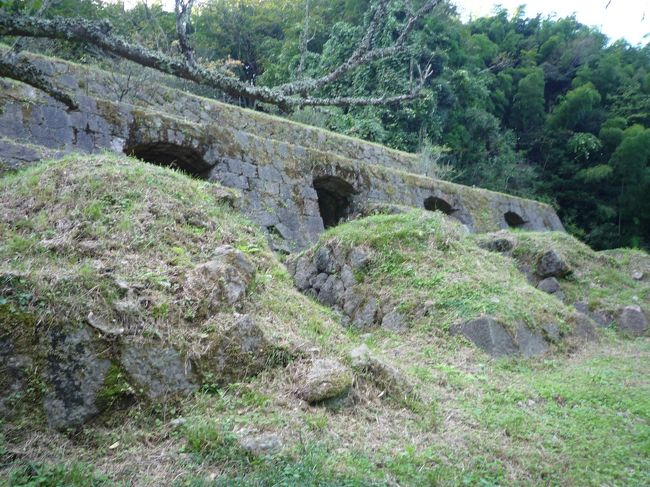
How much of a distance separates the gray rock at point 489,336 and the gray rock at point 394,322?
558 millimetres

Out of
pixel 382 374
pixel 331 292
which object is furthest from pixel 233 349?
pixel 331 292

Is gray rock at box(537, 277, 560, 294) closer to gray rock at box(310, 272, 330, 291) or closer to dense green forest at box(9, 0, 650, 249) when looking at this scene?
gray rock at box(310, 272, 330, 291)

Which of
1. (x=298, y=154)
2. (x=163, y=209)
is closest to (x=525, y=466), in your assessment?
(x=163, y=209)

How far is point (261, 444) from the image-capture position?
93.8 inches

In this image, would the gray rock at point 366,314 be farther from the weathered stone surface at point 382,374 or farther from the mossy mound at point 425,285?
the weathered stone surface at point 382,374

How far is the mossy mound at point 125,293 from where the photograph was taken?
255cm

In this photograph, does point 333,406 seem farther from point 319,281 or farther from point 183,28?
point 319,281

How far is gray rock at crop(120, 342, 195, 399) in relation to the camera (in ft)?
8.84

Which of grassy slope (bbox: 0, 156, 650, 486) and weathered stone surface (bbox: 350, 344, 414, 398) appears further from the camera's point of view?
weathered stone surface (bbox: 350, 344, 414, 398)

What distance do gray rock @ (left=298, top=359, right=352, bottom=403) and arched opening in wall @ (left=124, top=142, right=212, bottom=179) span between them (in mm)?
4636

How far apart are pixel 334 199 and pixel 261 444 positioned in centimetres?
714

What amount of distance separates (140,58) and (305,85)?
0.79 metres

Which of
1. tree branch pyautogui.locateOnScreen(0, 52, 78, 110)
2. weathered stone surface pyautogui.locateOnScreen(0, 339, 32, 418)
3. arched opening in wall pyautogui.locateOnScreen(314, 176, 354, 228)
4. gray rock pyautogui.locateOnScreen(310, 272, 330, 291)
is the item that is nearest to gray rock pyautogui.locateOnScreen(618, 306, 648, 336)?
gray rock pyautogui.locateOnScreen(310, 272, 330, 291)

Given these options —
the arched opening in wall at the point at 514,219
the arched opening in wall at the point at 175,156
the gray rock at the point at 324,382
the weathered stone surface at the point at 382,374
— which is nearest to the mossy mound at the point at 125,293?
the gray rock at the point at 324,382
